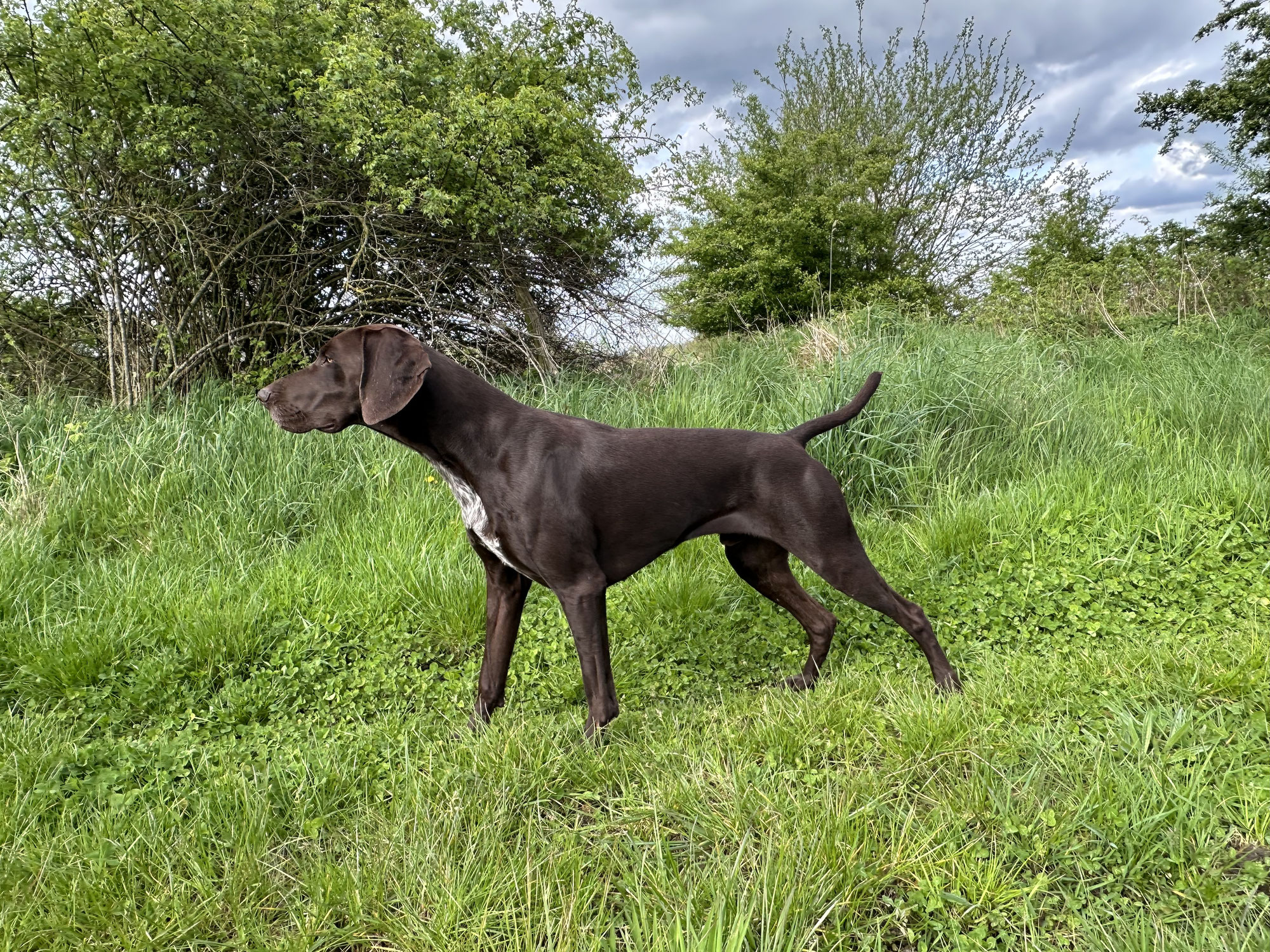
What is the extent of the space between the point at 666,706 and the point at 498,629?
29.4 inches

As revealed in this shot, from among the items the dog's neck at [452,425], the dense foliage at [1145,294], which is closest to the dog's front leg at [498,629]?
the dog's neck at [452,425]

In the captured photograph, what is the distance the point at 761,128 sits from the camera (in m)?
18.3

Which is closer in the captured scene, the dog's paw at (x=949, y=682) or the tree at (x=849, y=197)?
the dog's paw at (x=949, y=682)

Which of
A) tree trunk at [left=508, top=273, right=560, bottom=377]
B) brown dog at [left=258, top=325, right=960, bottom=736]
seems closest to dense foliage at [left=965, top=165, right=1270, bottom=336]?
tree trunk at [left=508, top=273, right=560, bottom=377]

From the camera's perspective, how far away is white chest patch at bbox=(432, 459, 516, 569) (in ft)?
8.37

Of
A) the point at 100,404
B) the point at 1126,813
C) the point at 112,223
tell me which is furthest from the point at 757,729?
the point at 112,223

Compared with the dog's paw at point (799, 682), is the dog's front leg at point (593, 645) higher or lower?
higher

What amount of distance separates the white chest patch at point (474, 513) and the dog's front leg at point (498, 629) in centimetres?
16

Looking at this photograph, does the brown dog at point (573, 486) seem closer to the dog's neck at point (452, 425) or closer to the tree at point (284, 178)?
the dog's neck at point (452, 425)

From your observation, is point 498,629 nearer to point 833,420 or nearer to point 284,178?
point 833,420

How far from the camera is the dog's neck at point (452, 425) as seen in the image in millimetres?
2473

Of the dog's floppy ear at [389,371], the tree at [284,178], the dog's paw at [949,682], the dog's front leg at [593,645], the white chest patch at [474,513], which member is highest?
the tree at [284,178]

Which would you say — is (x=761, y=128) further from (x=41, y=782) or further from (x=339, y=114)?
(x=41, y=782)

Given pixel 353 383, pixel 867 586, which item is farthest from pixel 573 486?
pixel 867 586
